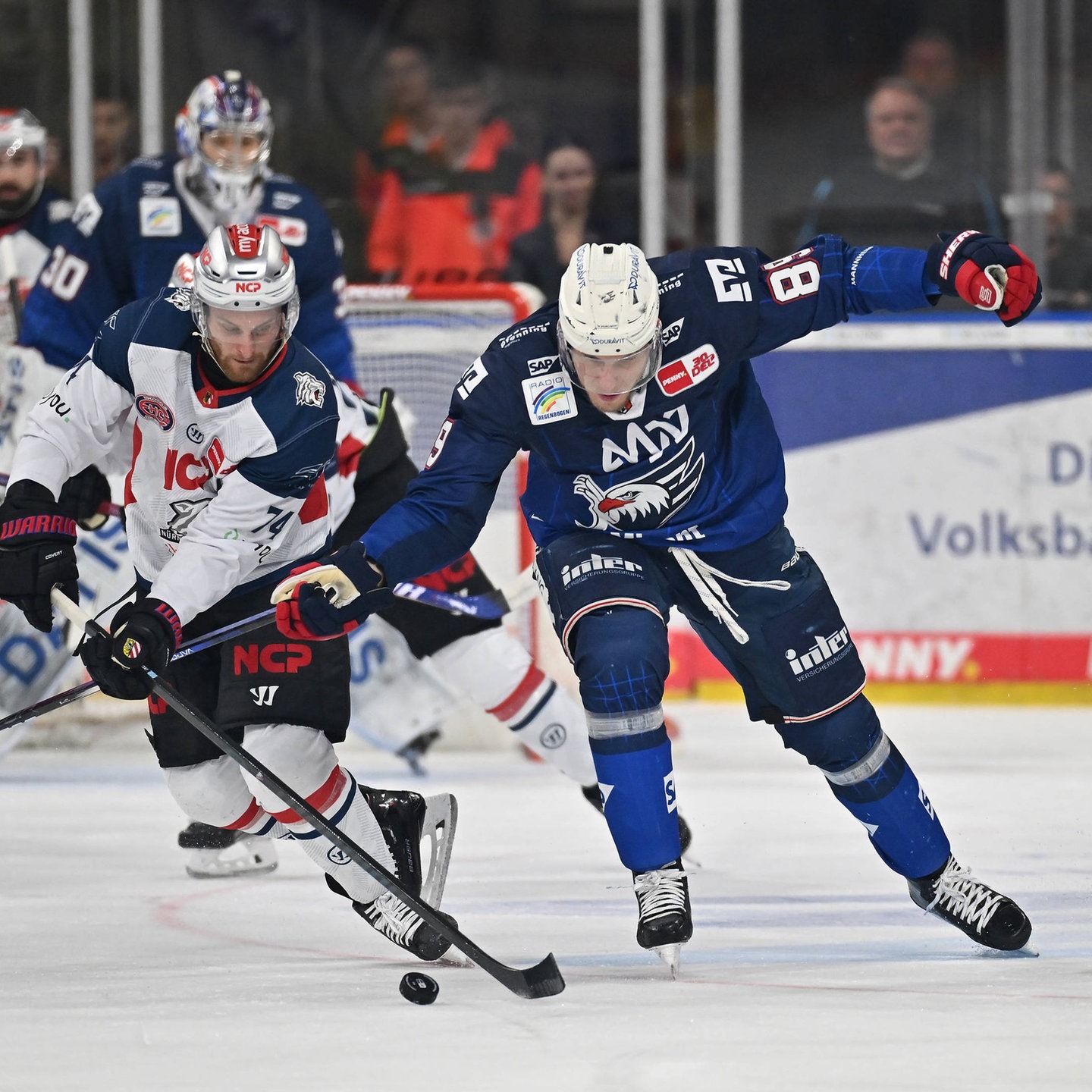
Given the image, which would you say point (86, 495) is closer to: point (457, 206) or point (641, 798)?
point (641, 798)

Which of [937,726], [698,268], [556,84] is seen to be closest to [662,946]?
[698,268]

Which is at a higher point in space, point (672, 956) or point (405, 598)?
point (405, 598)

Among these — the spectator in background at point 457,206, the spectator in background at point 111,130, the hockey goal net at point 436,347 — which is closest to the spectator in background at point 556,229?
the spectator in background at point 457,206

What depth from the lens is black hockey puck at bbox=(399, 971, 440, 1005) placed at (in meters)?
3.37

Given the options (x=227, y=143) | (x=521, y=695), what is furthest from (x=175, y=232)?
(x=521, y=695)

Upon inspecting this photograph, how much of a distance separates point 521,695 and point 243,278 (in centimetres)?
165

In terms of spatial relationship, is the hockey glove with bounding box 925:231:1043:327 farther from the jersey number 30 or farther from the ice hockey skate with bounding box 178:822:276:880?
the jersey number 30

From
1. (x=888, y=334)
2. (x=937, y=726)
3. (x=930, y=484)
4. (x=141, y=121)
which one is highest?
(x=141, y=121)

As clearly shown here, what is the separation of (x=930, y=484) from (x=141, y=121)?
2888 millimetres

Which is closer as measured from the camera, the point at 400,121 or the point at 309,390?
the point at 309,390

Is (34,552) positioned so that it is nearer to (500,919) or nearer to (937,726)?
(500,919)

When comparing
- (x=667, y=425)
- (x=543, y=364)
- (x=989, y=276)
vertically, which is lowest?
(x=667, y=425)

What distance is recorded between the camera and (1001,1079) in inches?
112

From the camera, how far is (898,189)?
24.1 ft
